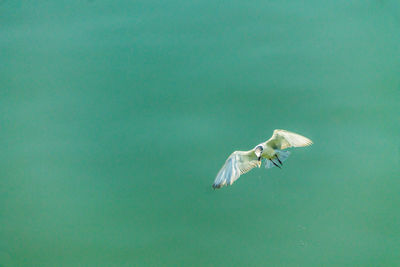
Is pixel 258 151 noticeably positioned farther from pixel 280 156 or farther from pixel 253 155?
pixel 280 156

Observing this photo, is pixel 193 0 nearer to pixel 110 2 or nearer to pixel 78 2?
pixel 110 2

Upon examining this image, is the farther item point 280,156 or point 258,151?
point 280,156

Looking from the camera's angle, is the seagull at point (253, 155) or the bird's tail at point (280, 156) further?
the bird's tail at point (280, 156)

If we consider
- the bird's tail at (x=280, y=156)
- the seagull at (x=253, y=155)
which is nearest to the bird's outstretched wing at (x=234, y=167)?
the seagull at (x=253, y=155)

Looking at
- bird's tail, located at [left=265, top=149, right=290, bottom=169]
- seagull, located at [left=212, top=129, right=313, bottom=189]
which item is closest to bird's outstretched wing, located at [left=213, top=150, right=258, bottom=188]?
seagull, located at [left=212, top=129, right=313, bottom=189]

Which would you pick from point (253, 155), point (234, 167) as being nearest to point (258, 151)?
point (253, 155)

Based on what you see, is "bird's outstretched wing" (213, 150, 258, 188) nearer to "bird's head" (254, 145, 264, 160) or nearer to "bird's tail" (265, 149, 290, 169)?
"bird's head" (254, 145, 264, 160)

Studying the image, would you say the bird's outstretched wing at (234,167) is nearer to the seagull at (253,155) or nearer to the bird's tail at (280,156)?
the seagull at (253,155)
